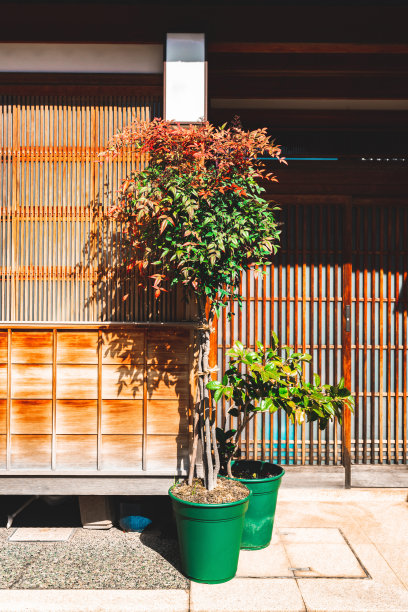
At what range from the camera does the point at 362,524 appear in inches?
189

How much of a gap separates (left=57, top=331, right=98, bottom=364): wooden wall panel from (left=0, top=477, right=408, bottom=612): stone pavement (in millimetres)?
1856

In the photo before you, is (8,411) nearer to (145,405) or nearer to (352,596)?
(145,405)

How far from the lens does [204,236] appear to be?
3.76 metres

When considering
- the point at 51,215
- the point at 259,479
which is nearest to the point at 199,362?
the point at 259,479

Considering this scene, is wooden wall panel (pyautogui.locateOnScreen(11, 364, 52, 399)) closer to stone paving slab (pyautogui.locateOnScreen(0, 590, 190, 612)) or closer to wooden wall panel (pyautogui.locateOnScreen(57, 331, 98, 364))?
wooden wall panel (pyautogui.locateOnScreen(57, 331, 98, 364))

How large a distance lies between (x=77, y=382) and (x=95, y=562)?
1.52 m

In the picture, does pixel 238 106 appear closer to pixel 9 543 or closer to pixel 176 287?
pixel 176 287

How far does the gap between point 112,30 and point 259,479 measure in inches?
171

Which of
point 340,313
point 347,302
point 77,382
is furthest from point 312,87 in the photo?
point 77,382

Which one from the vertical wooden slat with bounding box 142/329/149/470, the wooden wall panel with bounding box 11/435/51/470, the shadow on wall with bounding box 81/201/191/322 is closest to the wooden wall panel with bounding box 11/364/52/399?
the wooden wall panel with bounding box 11/435/51/470

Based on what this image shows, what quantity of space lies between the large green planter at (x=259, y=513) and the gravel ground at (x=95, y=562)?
0.66m

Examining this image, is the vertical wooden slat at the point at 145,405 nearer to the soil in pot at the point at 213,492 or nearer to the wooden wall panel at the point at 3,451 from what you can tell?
the soil in pot at the point at 213,492

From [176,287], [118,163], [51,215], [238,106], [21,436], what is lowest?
[21,436]

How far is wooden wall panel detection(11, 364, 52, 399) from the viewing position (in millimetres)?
4535
